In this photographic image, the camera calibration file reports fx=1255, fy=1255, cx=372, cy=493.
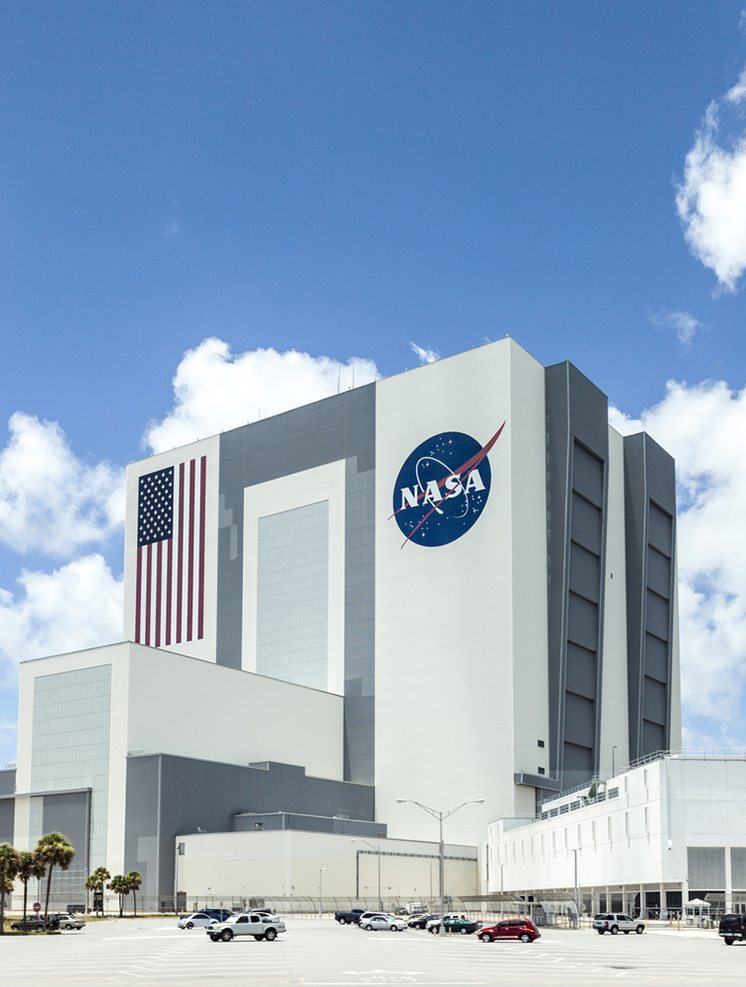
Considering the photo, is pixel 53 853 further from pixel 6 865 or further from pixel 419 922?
pixel 419 922

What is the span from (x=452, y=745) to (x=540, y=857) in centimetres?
1923

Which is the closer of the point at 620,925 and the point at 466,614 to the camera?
the point at 620,925

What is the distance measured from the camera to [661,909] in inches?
3083

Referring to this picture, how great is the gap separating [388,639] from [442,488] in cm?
1606

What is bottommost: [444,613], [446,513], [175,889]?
[175,889]

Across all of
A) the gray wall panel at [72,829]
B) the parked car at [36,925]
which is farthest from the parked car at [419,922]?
the gray wall panel at [72,829]

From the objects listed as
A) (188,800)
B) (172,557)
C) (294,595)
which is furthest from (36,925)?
(172,557)

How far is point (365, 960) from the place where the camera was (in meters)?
47.0

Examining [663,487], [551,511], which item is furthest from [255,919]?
[663,487]

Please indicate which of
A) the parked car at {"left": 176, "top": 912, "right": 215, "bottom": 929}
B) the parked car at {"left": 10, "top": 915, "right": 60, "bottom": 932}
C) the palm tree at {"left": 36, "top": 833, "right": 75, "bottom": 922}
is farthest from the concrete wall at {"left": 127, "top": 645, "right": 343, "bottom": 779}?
the parked car at {"left": 176, "top": 912, "right": 215, "bottom": 929}

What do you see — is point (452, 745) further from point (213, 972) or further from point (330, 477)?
point (213, 972)

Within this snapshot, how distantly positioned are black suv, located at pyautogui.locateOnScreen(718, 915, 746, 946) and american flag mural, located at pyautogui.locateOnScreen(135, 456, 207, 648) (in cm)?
8853

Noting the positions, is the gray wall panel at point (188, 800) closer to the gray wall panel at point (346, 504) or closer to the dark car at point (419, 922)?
the gray wall panel at point (346, 504)

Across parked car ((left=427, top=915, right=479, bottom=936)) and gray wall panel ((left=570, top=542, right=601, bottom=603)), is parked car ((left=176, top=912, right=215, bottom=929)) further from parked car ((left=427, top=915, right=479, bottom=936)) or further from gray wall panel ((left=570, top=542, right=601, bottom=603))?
gray wall panel ((left=570, top=542, right=601, bottom=603))
